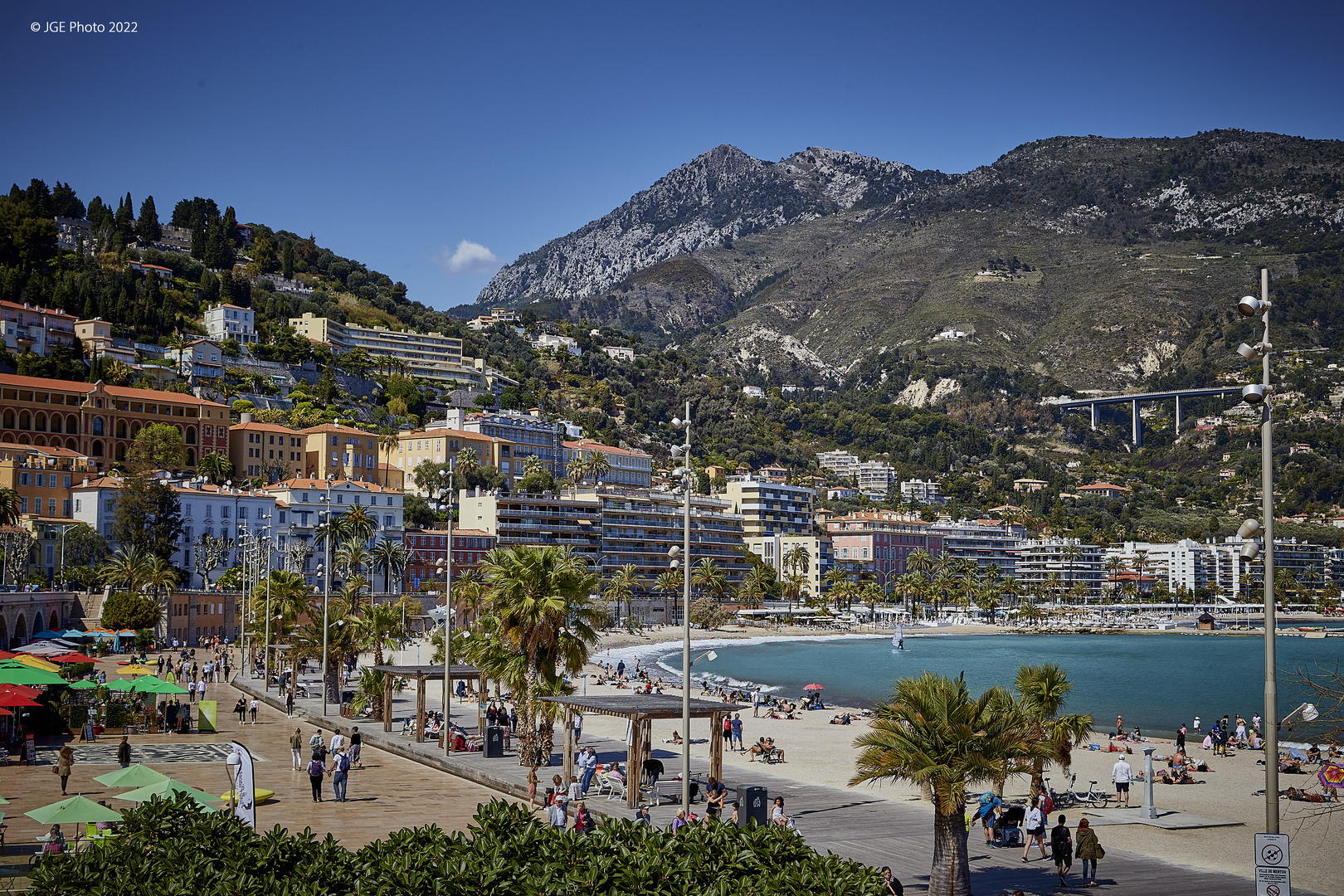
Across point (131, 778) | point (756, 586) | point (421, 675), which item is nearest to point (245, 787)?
point (131, 778)

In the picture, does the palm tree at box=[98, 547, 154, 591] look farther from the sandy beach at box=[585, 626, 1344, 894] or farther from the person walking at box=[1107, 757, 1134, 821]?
the person walking at box=[1107, 757, 1134, 821]

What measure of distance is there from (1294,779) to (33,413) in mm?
115406

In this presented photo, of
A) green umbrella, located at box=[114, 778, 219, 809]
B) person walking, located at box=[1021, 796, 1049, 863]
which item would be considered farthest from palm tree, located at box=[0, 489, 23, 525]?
person walking, located at box=[1021, 796, 1049, 863]

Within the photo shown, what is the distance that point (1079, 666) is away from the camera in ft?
314

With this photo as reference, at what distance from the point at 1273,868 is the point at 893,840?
10978 millimetres

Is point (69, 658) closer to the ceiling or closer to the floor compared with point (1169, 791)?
closer to the ceiling

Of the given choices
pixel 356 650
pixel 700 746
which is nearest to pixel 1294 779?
pixel 700 746

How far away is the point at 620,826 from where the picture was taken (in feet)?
44.2

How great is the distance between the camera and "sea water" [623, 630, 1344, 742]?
2525 inches

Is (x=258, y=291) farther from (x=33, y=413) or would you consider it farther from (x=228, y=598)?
(x=228, y=598)

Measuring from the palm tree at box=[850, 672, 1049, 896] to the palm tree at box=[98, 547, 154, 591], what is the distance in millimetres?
76787

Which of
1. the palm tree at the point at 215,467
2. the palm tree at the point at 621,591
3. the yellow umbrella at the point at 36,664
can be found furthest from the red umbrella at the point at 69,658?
the palm tree at the point at 621,591

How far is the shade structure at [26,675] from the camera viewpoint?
2911cm

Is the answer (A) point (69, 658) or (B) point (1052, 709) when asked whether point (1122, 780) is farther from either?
(A) point (69, 658)
